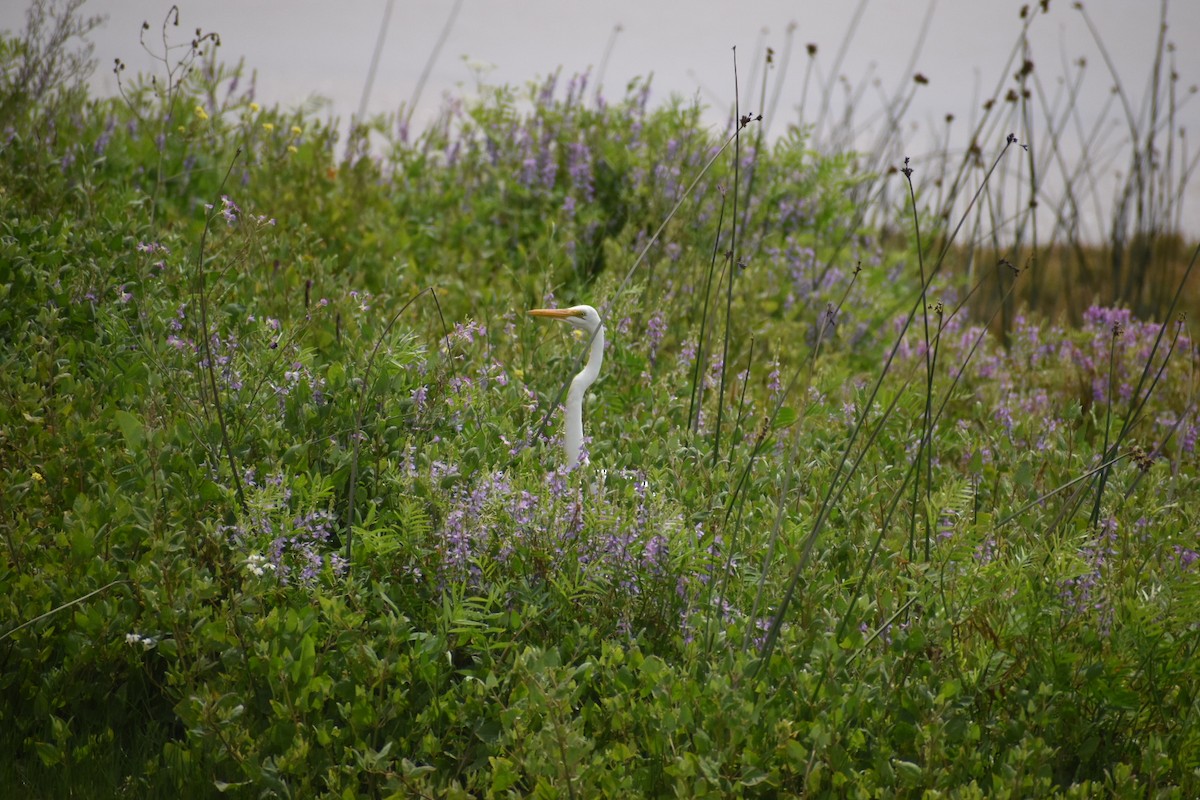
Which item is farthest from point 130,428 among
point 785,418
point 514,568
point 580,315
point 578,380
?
point 785,418

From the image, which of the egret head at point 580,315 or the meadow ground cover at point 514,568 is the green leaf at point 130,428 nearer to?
the meadow ground cover at point 514,568

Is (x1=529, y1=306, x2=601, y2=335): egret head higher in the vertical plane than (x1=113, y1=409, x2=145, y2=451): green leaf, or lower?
higher

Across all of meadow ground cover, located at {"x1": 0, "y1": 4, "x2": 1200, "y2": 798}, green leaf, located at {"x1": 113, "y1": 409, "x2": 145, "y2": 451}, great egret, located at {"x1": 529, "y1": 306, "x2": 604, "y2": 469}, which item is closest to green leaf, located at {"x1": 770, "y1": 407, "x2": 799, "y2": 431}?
meadow ground cover, located at {"x1": 0, "y1": 4, "x2": 1200, "y2": 798}

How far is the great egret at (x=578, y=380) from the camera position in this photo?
309cm

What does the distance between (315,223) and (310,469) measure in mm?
2453

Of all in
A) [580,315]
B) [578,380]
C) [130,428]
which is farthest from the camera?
[580,315]

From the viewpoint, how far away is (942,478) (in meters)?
3.87

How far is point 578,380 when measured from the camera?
313 cm

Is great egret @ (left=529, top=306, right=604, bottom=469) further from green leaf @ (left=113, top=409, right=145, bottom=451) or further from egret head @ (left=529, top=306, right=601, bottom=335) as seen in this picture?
green leaf @ (left=113, top=409, right=145, bottom=451)

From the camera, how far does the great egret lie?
10.1 feet

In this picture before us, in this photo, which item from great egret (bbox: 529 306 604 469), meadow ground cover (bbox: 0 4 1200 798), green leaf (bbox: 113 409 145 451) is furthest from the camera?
great egret (bbox: 529 306 604 469)

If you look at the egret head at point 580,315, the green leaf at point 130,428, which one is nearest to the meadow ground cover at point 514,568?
the green leaf at point 130,428

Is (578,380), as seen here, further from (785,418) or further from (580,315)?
(785,418)

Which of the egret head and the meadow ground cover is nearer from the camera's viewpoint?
the meadow ground cover
